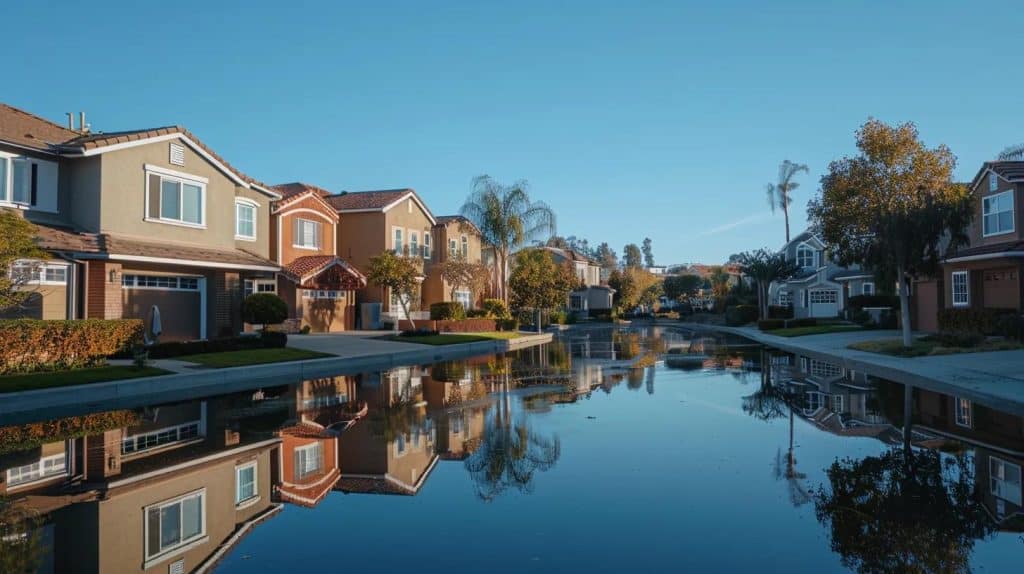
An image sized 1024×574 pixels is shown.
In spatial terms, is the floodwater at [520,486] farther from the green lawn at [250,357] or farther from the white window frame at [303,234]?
the white window frame at [303,234]

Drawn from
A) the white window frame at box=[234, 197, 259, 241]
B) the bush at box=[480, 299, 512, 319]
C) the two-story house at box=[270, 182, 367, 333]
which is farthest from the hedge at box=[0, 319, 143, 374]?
the bush at box=[480, 299, 512, 319]

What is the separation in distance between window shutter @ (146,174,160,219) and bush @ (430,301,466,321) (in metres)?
19.5

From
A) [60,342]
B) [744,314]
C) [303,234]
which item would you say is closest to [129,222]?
[60,342]

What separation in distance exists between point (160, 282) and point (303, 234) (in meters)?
12.9

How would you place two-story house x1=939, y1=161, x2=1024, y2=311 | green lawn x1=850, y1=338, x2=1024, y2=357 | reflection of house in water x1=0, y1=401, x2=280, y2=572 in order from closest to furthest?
reflection of house in water x1=0, y1=401, x2=280, y2=572 → green lawn x1=850, y1=338, x2=1024, y2=357 → two-story house x1=939, y1=161, x2=1024, y2=311

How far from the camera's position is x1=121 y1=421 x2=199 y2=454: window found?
419 inches

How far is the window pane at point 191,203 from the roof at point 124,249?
1122 mm

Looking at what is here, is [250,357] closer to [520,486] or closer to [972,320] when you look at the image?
[520,486]

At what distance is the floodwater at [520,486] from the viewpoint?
6055 millimetres

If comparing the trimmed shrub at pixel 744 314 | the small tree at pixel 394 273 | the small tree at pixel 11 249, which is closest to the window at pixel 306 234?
the small tree at pixel 394 273

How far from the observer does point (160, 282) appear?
85.3 ft

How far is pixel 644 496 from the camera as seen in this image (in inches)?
311

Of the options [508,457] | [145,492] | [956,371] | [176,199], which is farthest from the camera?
[176,199]

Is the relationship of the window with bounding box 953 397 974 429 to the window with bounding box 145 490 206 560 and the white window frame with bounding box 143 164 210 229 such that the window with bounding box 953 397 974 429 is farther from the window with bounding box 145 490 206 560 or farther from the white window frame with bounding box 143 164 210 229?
the white window frame with bounding box 143 164 210 229
